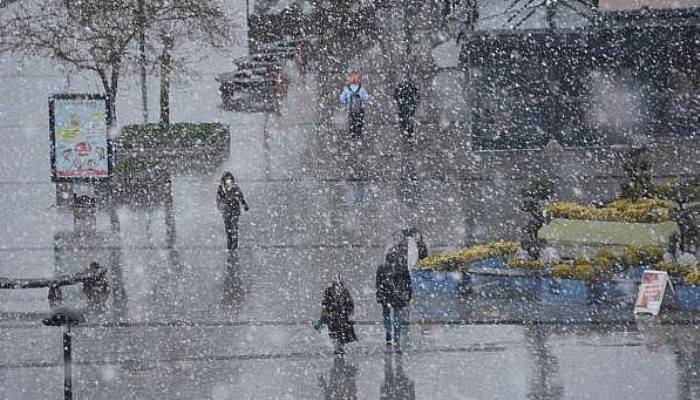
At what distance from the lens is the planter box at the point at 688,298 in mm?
17875

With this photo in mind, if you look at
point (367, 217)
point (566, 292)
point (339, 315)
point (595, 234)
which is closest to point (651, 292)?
point (566, 292)

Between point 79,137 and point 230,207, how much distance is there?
14.5 feet

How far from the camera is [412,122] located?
3136 centimetres

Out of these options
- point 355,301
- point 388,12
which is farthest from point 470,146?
point 388,12

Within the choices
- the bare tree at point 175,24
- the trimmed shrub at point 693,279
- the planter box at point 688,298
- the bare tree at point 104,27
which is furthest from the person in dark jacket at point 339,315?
the bare tree at point 175,24

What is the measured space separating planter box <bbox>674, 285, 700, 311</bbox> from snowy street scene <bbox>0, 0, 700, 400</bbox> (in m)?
0.03

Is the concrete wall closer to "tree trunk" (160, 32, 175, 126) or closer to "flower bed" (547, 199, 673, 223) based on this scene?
"flower bed" (547, 199, 673, 223)

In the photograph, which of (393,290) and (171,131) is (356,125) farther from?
(393,290)

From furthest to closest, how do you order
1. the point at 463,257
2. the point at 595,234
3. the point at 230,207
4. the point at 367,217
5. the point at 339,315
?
the point at 367,217 < the point at 230,207 < the point at 595,234 < the point at 463,257 < the point at 339,315

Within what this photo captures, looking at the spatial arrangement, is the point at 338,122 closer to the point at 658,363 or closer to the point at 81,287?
the point at 81,287

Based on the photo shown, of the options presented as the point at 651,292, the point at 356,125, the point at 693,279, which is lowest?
the point at 651,292

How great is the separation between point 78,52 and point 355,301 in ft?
46.9

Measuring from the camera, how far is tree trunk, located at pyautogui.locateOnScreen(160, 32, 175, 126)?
30781mm

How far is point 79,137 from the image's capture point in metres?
24.4
